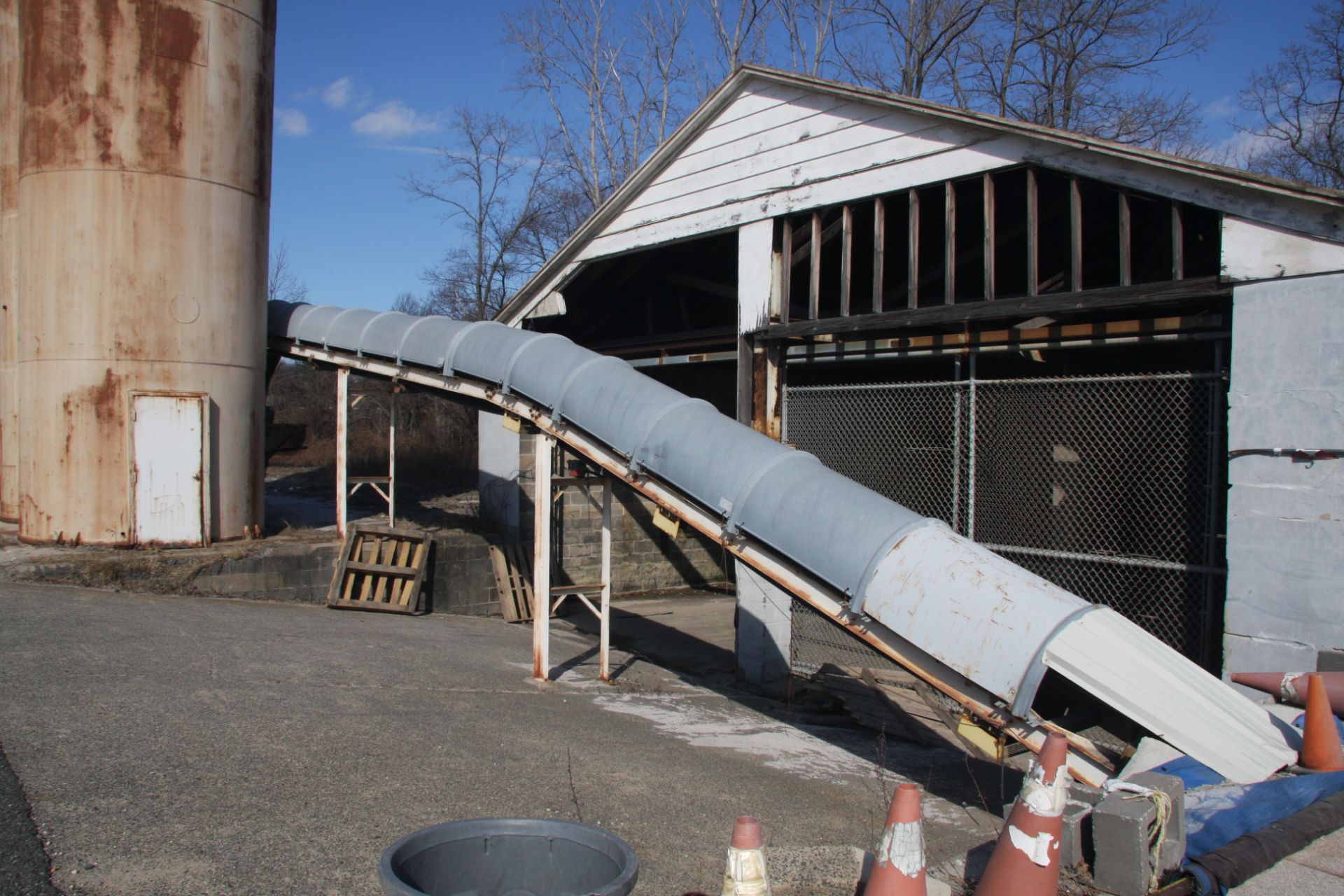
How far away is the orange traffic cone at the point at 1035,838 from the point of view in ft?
11.8

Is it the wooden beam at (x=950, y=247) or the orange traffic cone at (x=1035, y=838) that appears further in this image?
the wooden beam at (x=950, y=247)

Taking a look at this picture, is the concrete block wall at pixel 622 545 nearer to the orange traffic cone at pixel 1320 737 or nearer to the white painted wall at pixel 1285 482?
the white painted wall at pixel 1285 482

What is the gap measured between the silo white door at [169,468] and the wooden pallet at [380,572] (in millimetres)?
1741

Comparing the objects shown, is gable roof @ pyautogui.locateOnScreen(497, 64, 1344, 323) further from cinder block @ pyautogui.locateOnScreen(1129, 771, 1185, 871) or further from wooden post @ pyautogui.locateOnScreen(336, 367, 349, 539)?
cinder block @ pyautogui.locateOnScreen(1129, 771, 1185, 871)

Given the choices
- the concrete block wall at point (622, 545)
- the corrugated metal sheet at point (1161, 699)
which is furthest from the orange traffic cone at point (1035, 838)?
the concrete block wall at point (622, 545)

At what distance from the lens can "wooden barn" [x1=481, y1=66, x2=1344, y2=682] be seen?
20.1 feet

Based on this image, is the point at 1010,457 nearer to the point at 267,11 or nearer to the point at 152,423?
the point at 152,423

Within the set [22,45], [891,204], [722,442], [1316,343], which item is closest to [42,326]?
[22,45]

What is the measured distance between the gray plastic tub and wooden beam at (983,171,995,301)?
6.19 m

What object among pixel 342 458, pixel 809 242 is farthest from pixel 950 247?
pixel 342 458

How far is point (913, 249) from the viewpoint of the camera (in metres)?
8.18


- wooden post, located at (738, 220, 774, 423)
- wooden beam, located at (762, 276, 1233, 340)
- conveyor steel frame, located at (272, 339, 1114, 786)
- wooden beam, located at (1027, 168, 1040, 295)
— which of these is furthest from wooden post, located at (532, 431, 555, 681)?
wooden beam, located at (1027, 168, 1040, 295)

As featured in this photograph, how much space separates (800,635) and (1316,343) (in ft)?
17.6

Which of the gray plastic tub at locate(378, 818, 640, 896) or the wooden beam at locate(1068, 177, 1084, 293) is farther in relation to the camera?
the wooden beam at locate(1068, 177, 1084, 293)
